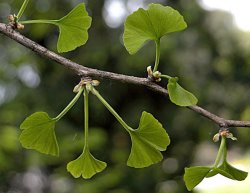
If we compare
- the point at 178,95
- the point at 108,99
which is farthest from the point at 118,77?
the point at 108,99

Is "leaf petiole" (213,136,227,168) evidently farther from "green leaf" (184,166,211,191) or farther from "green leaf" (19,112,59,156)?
"green leaf" (19,112,59,156)

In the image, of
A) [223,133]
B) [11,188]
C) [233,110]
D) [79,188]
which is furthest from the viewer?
[233,110]

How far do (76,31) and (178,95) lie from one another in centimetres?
13

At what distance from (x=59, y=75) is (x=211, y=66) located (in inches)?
43.3

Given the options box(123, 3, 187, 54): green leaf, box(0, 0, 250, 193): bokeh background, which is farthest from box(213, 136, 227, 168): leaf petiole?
box(0, 0, 250, 193): bokeh background

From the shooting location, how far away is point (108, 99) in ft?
7.19

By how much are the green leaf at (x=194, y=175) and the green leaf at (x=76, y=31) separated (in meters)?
0.16

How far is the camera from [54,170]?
1.92 m

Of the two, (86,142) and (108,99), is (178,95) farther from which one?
(108,99)

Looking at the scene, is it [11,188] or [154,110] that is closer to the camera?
[11,188]

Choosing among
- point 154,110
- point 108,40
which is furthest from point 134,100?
point 108,40

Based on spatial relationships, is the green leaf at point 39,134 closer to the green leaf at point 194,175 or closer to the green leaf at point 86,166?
the green leaf at point 86,166

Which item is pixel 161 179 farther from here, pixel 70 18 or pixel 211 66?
pixel 70 18

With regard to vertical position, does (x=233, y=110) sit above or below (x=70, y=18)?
below
